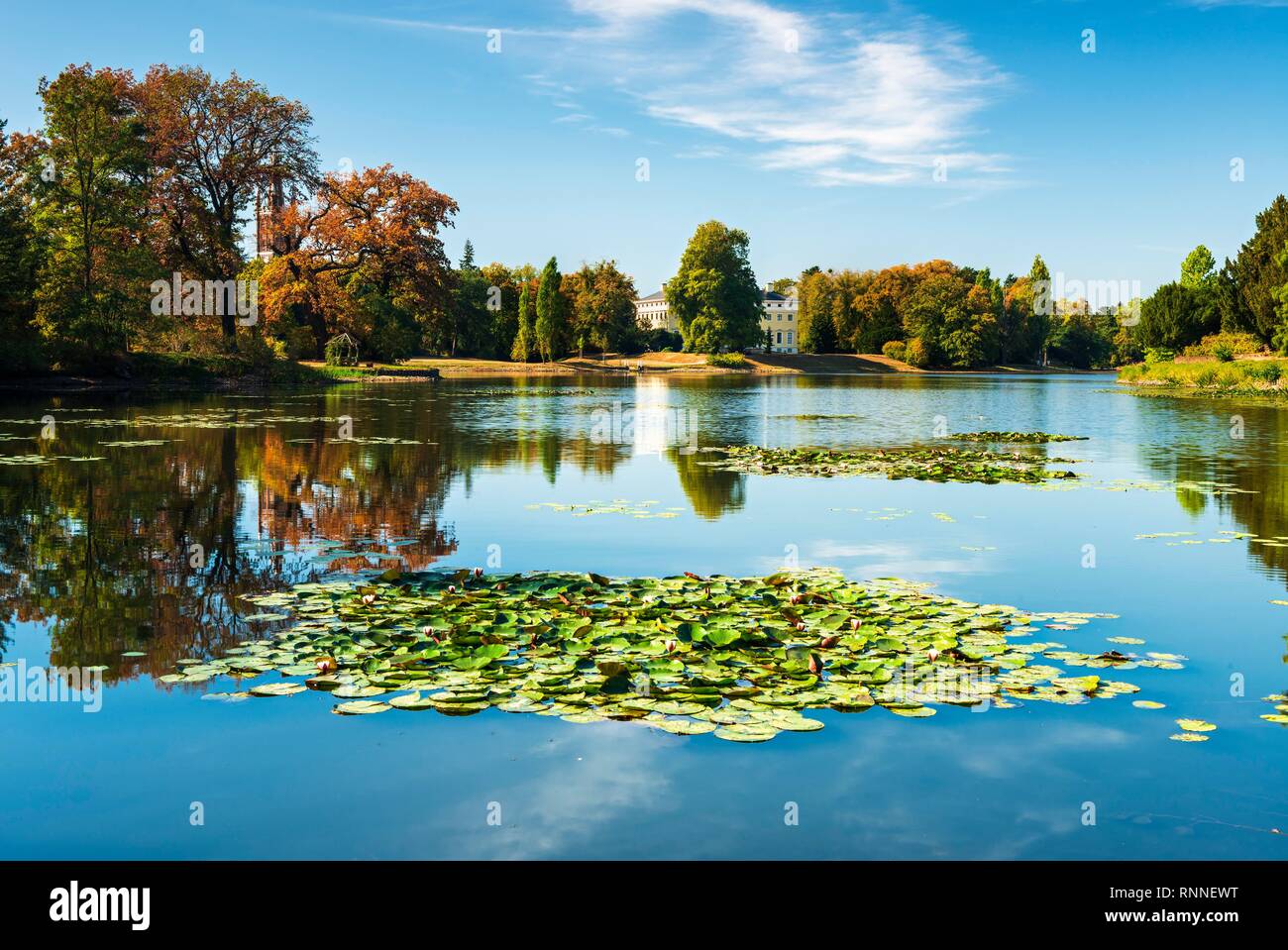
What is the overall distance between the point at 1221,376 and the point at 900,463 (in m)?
43.2

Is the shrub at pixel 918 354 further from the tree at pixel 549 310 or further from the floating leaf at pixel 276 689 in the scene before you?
the floating leaf at pixel 276 689

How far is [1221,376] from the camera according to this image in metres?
53.8

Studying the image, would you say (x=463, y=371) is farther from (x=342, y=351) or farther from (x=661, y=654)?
(x=661, y=654)

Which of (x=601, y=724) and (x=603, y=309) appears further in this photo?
(x=603, y=309)

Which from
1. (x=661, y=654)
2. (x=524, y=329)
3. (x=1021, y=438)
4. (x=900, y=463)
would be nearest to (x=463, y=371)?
(x=524, y=329)

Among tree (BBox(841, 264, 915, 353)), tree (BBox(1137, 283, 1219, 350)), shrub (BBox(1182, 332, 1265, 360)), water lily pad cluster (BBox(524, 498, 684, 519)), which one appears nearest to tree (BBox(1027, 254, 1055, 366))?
tree (BBox(841, 264, 915, 353))

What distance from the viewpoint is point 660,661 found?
653 cm

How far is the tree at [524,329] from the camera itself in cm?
10306

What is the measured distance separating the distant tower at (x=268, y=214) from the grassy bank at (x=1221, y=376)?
1959 inches

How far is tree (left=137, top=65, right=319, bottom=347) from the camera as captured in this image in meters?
48.0

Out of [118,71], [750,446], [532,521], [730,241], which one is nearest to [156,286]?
[118,71]

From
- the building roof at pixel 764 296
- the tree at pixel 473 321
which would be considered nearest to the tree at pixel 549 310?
the tree at pixel 473 321
